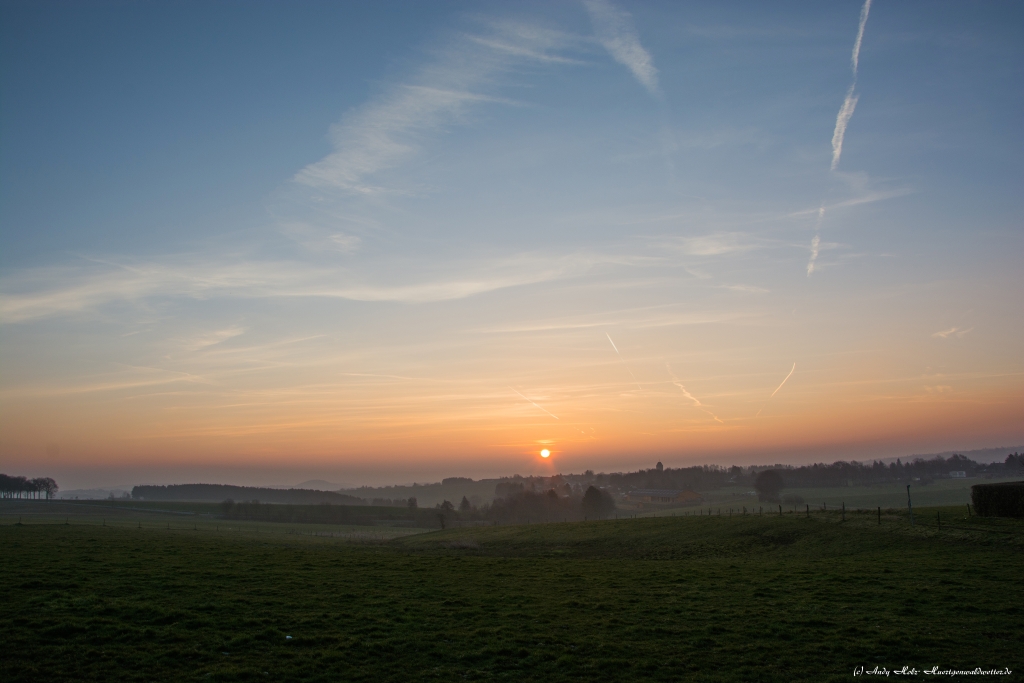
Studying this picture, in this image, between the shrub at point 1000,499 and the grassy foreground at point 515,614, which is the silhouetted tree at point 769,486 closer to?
the shrub at point 1000,499

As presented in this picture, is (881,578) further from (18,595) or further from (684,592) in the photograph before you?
(18,595)

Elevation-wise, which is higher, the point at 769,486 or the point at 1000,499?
the point at 1000,499

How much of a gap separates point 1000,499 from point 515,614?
38.5 m

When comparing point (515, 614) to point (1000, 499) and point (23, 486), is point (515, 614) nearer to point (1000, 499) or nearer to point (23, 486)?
point (1000, 499)

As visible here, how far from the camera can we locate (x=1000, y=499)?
1581 inches


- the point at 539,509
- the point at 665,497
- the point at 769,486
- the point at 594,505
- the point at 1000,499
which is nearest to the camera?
the point at 1000,499

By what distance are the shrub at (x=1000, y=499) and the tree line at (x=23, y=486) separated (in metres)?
242

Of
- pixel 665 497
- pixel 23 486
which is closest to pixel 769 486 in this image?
pixel 665 497

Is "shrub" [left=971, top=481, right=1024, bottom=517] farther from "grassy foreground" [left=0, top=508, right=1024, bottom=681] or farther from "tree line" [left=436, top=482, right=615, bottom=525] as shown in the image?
"tree line" [left=436, top=482, right=615, bottom=525]

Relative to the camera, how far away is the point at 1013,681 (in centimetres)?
1427

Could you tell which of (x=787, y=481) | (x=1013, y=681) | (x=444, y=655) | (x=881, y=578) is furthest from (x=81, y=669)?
(x=787, y=481)

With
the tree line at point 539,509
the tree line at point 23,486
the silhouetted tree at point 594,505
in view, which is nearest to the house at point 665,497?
the tree line at point 539,509

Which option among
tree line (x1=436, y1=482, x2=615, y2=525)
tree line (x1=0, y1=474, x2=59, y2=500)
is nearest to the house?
tree line (x1=436, y1=482, x2=615, y2=525)

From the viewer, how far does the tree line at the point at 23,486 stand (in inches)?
7239
